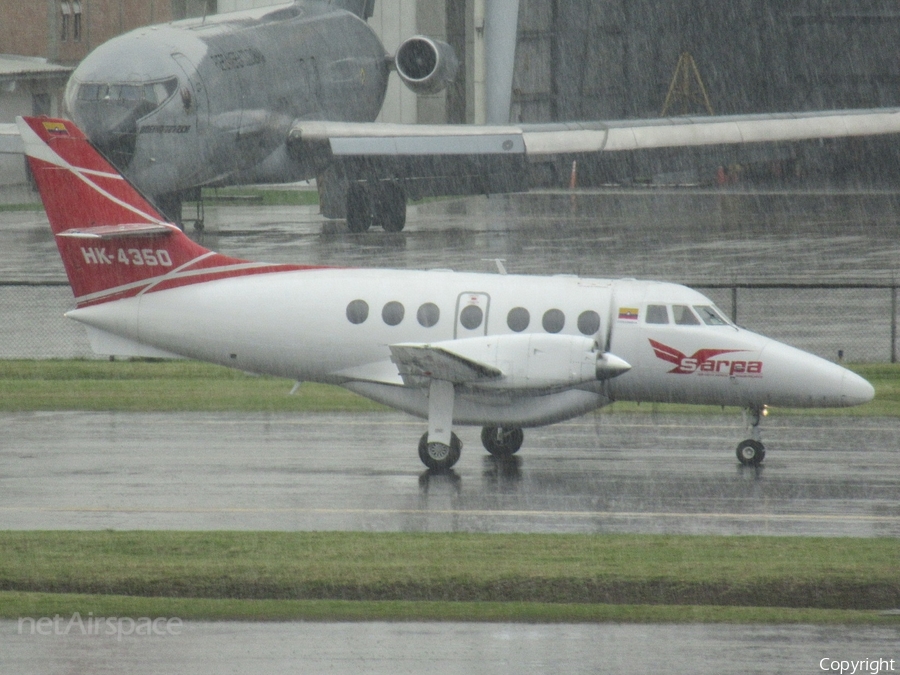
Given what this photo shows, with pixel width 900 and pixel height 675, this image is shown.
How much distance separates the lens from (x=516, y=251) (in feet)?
117

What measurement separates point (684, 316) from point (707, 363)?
0.61 m

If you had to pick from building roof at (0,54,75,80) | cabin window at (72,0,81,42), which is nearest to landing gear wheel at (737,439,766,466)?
building roof at (0,54,75,80)

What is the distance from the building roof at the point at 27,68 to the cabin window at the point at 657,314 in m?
53.6

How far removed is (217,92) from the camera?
121 feet

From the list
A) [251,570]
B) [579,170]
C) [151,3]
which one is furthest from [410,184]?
[151,3]

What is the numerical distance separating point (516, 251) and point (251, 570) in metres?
25.1

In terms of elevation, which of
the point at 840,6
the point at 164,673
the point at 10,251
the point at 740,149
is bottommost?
the point at 164,673

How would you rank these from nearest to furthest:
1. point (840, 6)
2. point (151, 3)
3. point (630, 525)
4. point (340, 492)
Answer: point (630, 525) < point (340, 492) < point (840, 6) < point (151, 3)

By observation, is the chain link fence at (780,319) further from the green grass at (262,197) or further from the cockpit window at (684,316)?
the green grass at (262,197)

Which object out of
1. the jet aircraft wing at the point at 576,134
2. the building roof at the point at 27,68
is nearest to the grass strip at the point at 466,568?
the jet aircraft wing at the point at 576,134

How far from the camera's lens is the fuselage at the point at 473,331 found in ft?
52.7

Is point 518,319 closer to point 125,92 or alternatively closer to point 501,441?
point 501,441

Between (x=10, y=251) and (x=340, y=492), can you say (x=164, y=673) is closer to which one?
(x=340, y=492)

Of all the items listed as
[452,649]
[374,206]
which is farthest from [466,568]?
[374,206]
